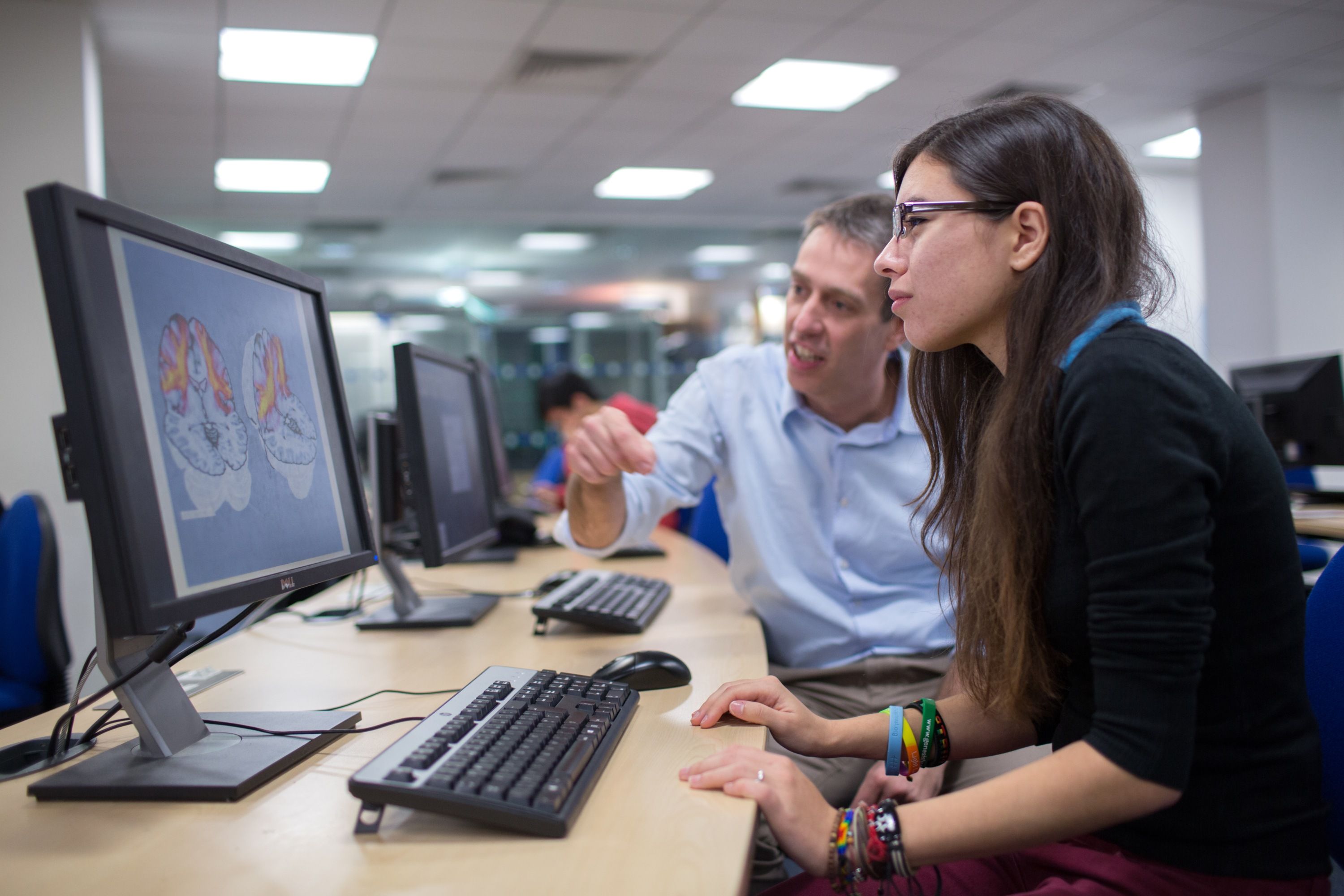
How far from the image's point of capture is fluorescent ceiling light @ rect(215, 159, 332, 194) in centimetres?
548

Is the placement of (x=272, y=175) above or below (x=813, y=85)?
above

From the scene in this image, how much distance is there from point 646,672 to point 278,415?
53 centimetres

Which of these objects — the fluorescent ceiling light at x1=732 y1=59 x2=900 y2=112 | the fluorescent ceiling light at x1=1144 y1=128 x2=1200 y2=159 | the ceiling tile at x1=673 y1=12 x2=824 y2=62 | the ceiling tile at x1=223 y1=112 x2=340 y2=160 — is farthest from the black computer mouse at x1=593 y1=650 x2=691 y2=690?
the fluorescent ceiling light at x1=1144 y1=128 x2=1200 y2=159

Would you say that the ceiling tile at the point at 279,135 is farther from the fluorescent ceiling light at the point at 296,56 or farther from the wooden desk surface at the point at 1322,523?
the wooden desk surface at the point at 1322,523

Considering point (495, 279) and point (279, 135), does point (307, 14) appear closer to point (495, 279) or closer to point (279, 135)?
point (279, 135)

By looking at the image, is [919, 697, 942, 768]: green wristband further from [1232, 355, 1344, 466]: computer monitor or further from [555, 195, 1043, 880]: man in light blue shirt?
[1232, 355, 1344, 466]: computer monitor

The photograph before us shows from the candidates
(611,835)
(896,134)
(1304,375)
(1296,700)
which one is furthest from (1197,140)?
(611,835)

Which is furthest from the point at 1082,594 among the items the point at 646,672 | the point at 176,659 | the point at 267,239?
the point at 267,239

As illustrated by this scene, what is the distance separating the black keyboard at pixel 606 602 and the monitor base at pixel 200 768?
0.49 metres

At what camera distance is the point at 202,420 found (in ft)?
2.68

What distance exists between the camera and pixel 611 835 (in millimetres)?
697

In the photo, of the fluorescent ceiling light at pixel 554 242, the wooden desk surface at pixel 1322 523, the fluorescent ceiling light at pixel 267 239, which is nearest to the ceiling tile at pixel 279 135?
the fluorescent ceiling light at pixel 267 239

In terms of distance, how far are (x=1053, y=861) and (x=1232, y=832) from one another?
163 mm

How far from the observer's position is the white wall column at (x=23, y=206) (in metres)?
3.47
